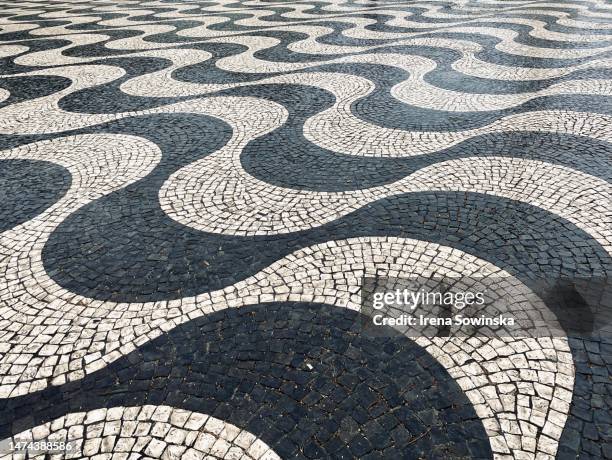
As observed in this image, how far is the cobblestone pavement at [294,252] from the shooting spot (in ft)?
11.2

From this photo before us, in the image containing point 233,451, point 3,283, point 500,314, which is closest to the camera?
point 233,451

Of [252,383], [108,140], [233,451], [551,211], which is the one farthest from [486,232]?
[108,140]

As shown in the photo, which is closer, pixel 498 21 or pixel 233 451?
pixel 233 451

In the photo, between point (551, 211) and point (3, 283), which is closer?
point (3, 283)

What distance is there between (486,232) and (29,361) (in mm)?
4720

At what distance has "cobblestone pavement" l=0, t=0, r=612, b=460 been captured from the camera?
342 cm

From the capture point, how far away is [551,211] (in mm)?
5617

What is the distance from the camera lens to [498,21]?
16266 millimetres

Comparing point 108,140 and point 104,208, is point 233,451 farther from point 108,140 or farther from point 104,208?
point 108,140

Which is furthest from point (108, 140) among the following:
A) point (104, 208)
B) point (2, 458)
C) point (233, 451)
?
point (233, 451)

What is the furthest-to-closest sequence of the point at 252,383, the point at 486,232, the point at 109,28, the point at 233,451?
the point at 109,28 → the point at 486,232 → the point at 252,383 → the point at 233,451

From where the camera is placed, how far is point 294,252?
5.14 metres

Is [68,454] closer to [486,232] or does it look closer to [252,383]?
[252,383]

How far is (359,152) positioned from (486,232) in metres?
2.67
